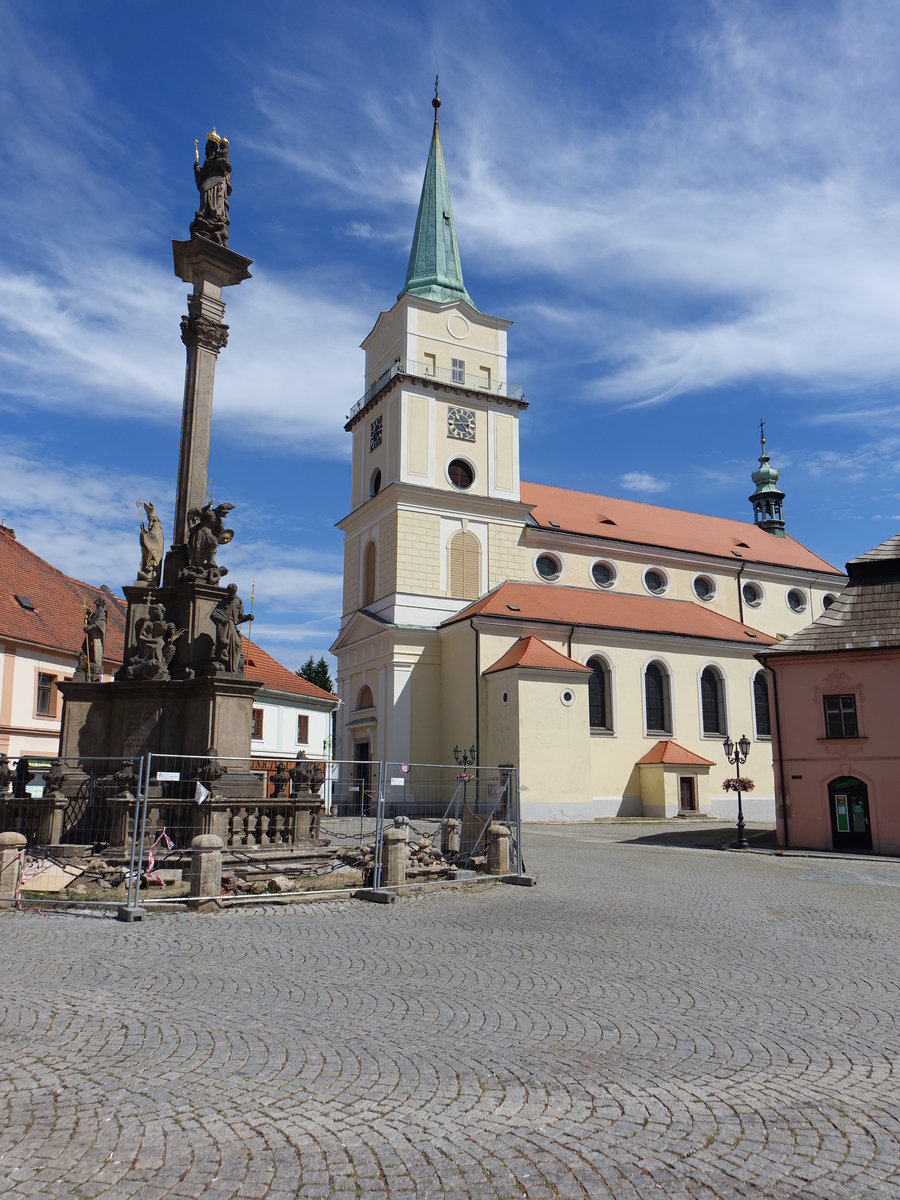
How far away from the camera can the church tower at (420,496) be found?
36094 millimetres

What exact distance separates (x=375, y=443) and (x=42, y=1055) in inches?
1439

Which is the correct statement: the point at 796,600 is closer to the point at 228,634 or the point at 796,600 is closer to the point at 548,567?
the point at 548,567

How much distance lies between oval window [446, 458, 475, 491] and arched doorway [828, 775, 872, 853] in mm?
21244

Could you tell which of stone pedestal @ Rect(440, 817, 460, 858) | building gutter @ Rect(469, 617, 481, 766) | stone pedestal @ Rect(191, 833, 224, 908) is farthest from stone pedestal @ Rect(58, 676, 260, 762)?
building gutter @ Rect(469, 617, 481, 766)

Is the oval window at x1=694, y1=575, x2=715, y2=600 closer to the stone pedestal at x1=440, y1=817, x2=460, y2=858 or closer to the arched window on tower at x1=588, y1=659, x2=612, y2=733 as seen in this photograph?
the arched window on tower at x1=588, y1=659, x2=612, y2=733

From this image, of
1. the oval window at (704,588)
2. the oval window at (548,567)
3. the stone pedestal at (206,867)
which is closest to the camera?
→ the stone pedestal at (206,867)

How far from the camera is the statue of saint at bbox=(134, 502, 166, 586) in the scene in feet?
53.2

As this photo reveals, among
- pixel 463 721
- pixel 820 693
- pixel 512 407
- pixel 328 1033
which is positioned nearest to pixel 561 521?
pixel 512 407

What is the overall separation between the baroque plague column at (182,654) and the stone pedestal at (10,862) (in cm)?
361

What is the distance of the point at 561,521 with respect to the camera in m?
41.3

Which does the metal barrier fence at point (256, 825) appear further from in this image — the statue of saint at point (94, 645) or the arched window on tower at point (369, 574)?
the arched window on tower at point (369, 574)

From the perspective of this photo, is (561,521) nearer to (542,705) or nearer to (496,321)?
(496,321)

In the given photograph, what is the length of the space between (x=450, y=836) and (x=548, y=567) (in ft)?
83.2

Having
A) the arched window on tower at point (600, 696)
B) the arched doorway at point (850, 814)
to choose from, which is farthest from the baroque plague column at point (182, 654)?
the arched window on tower at point (600, 696)
